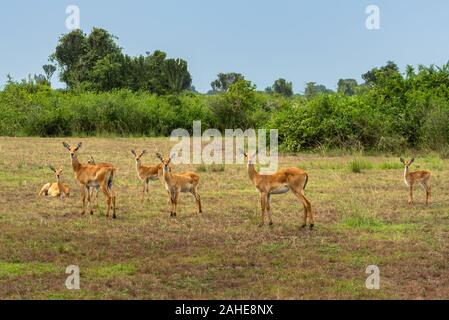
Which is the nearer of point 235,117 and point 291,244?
point 291,244

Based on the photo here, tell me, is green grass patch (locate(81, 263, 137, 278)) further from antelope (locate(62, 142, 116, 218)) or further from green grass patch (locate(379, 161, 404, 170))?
green grass patch (locate(379, 161, 404, 170))

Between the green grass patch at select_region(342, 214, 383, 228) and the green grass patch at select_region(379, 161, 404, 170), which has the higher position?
the green grass patch at select_region(379, 161, 404, 170)

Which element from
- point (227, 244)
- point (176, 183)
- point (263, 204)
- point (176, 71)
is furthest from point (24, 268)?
point (176, 71)

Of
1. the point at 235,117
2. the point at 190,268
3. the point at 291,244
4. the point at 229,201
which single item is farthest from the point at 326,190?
the point at 235,117

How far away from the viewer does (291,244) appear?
34.4 feet

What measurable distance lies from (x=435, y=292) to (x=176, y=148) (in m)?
20.4

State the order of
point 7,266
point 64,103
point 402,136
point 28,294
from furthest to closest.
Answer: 1. point 64,103
2. point 402,136
3. point 7,266
4. point 28,294

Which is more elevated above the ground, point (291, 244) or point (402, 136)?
point (402, 136)

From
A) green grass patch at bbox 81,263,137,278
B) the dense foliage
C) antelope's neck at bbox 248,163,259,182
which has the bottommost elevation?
green grass patch at bbox 81,263,137,278

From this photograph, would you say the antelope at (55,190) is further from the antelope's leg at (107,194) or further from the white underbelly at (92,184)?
the antelope's leg at (107,194)

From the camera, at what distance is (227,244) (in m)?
10.5

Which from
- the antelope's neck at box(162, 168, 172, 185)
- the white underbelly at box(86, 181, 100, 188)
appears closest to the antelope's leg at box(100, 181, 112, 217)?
the white underbelly at box(86, 181, 100, 188)

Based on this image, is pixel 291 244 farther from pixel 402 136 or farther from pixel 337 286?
pixel 402 136

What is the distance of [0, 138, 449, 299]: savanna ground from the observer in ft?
26.7
